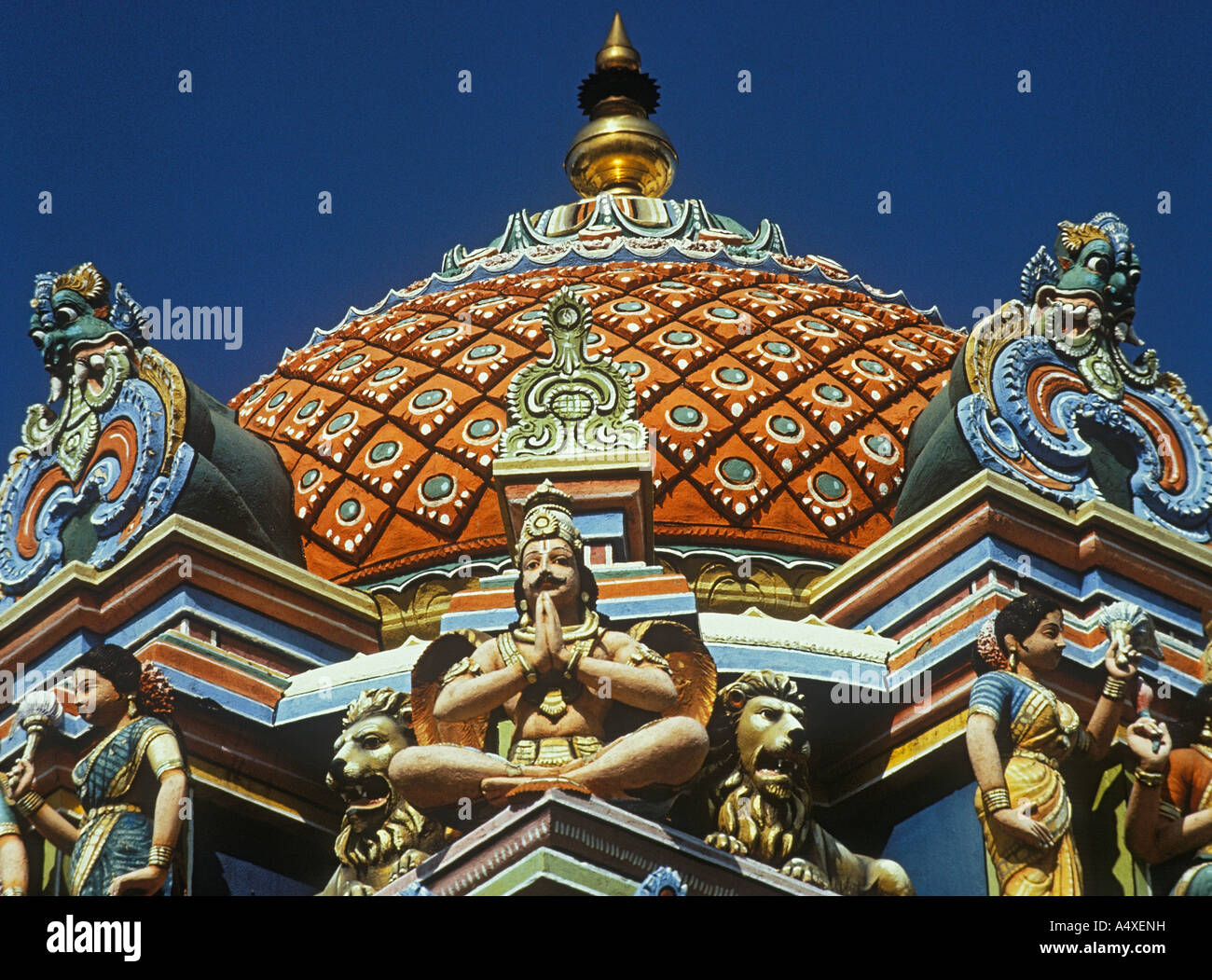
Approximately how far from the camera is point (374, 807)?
500 inches

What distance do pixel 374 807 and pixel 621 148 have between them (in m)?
12.2

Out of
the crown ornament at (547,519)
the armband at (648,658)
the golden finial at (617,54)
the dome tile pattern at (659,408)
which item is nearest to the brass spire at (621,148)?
the golden finial at (617,54)

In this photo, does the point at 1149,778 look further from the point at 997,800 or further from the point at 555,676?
the point at 555,676

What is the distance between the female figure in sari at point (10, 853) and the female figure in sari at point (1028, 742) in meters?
4.67

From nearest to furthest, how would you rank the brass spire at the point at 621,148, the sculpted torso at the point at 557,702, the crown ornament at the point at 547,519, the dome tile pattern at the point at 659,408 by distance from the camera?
the sculpted torso at the point at 557,702, the crown ornament at the point at 547,519, the dome tile pattern at the point at 659,408, the brass spire at the point at 621,148

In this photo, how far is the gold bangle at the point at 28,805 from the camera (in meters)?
12.9

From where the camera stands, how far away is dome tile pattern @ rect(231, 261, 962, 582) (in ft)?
56.7

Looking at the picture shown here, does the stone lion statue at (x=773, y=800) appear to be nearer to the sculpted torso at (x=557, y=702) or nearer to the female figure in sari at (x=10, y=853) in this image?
the sculpted torso at (x=557, y=702)

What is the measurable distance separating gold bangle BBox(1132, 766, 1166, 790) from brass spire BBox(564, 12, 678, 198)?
1173 cm

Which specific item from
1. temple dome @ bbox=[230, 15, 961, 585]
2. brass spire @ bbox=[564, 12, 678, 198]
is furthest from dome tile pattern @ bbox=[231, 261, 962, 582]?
brass spire @ bbox=[564, 12, 678, 198]

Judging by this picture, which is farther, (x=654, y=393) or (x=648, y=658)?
(x=654, y=393)

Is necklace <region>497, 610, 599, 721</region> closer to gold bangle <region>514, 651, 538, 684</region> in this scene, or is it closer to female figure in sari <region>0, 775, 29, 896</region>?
gold bangle <region>514, 651, 538, 684</region>

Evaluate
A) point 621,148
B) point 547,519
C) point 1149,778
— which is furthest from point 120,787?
point 621,148
